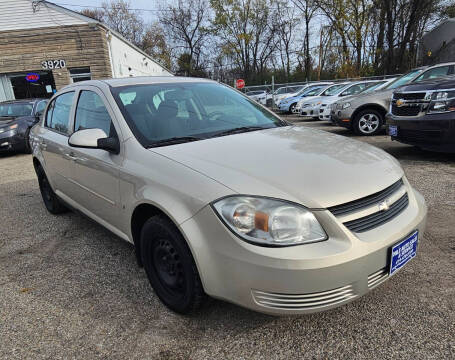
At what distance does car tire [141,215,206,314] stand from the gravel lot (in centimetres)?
15

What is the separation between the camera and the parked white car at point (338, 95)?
38.8 feet

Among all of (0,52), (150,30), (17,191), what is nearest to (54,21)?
(0,52)

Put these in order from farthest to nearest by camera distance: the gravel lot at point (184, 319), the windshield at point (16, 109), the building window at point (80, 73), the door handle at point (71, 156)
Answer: the building window at point (80, 73)
the windshield at point (16, 109)
the door handle at point (71, 156)
the gravel lot at point (184, 319)

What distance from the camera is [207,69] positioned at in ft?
161

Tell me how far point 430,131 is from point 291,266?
4696 mm

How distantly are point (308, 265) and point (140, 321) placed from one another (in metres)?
1.24

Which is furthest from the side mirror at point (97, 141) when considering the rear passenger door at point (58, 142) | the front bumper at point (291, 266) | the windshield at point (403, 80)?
the windshield at point (403, 80)

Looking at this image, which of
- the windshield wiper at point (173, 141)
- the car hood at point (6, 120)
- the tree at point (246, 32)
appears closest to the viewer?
the windshield wiper at point (173, 141)

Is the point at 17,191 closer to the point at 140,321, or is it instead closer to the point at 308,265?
the point at 140,321

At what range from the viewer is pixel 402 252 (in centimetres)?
200

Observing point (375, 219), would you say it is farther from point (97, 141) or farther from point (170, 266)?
point (97, 141)

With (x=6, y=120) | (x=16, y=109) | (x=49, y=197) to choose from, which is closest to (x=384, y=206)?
(x=49, y=197)

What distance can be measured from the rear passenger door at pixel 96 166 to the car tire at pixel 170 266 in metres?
0.47

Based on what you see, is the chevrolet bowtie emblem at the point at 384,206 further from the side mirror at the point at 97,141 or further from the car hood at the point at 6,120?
the car hood at the point at 6,120
